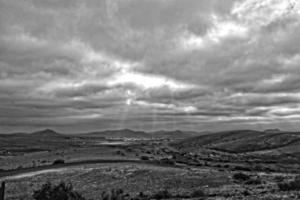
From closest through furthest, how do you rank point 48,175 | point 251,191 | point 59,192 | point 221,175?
point 59,192
point 251,191
point 221,175
point 48,175

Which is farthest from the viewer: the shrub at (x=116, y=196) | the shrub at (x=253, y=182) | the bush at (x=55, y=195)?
the shrub at (x=253, y=182)

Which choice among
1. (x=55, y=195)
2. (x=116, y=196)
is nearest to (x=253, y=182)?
(x=116, y=196)

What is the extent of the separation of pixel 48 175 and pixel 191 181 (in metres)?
18.8

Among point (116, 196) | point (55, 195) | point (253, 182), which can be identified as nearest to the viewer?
point (55, 195)

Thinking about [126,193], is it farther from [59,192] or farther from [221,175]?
[221,175]

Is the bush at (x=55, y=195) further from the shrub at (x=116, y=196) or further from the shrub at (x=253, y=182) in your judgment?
the shrub at (x=253, y=182)

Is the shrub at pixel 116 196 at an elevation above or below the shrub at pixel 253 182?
below

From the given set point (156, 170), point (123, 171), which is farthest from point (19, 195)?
point (156, 170)

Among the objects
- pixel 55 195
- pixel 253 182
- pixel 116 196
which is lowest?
pixel 116 196

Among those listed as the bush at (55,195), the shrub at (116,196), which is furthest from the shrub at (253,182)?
the bush at (55,195)

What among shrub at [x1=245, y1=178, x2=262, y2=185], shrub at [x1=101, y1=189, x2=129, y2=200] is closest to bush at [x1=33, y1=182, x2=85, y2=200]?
shrub at [x1=101, y1=189, x2=129, y2=200]

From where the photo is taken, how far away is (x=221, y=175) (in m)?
40.2

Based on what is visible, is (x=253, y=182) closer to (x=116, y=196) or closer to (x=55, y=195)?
(x=116, y=196)

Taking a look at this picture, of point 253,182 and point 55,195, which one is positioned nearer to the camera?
point 55,195
